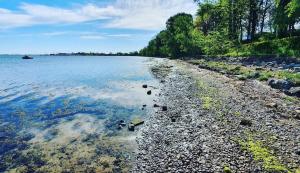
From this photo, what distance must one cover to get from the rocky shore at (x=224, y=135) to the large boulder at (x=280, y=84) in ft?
3.71

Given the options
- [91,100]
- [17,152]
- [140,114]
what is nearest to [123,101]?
[91,100]

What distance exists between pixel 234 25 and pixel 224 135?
8292 centimetres

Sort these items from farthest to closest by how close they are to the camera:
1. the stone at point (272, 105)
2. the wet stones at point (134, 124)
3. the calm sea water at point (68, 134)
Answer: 1. the stone at point (272, 105)
2. the wet stones at point (134, 124)
3. the calm sea water at point (68, 134)

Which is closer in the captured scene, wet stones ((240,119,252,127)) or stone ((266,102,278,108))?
wet stones ((240,119,252,127))

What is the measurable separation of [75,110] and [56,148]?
11.3 metres

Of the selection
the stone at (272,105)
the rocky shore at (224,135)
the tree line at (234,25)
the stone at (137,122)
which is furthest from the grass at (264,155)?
the tree line at (234,25)

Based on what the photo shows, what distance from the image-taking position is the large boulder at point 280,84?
28331mm

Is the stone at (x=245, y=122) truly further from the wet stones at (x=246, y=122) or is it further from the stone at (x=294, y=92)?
the stone at (x=294, y=92)

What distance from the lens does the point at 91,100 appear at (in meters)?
34.3

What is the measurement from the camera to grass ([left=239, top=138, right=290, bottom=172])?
1288 centimetres

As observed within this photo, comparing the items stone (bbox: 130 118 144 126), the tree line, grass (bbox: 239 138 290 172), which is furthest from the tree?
grass (bbox: 239 138 290 172)

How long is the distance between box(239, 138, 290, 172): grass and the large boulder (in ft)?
49.9

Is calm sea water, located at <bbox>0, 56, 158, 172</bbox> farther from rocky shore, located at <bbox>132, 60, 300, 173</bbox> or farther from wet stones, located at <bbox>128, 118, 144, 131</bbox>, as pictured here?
rocky shore, located at <bbox>132, 60, 300, 173</bbox>

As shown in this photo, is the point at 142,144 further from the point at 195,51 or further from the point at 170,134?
the point at 195,51
